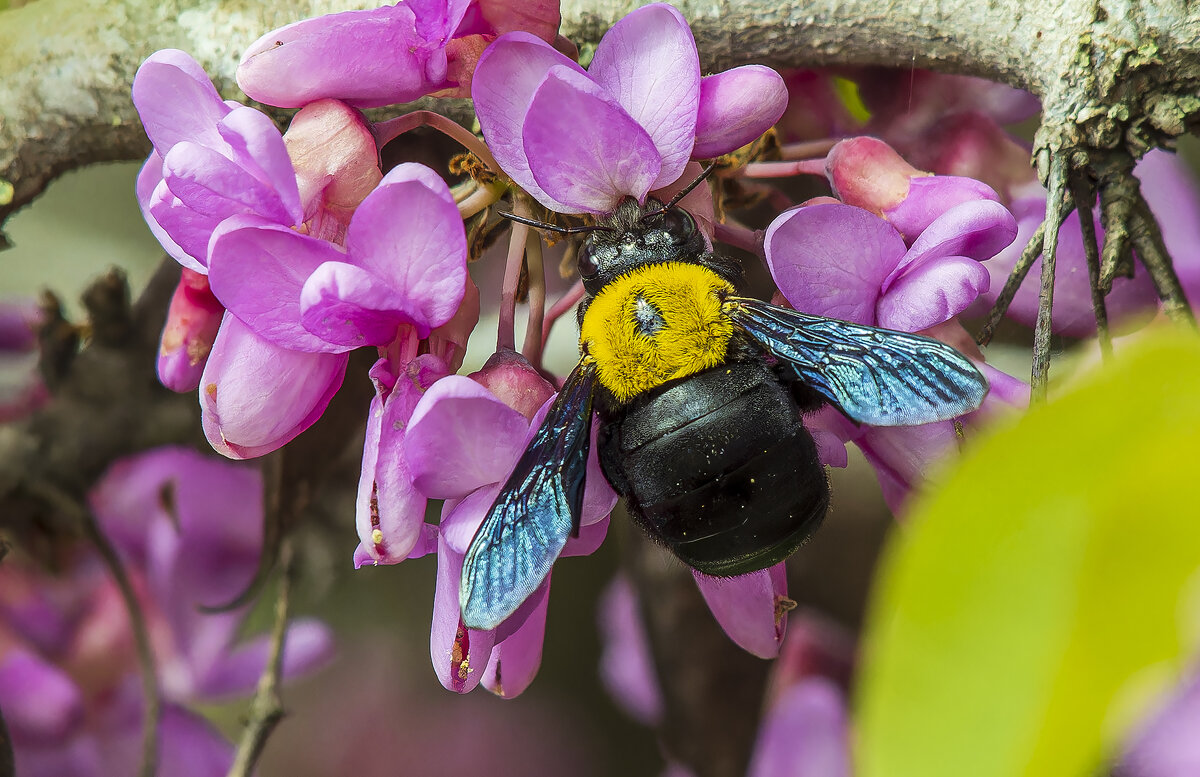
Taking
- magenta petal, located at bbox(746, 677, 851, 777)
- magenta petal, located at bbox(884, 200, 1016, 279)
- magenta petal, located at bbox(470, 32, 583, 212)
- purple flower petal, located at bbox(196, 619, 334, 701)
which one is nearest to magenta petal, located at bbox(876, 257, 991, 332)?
magenta petal, located at bbox(884, 200, 1016, 279)

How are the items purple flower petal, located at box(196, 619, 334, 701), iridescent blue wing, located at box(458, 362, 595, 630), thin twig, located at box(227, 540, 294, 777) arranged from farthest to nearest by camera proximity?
purple flower petal, located at box(196, 619, 334, 701)
thin twig, located at box(227, 540, 294, 777)
iridescent blue wing, located at box(458, 362, 595, 630)

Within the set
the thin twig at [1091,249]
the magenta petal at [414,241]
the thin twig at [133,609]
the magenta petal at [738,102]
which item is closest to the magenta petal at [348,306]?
the magenta petal at [414,241]

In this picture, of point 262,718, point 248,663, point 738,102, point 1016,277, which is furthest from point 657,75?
point 248,663

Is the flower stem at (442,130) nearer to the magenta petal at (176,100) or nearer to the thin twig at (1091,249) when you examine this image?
the magenta petal at (176,100)

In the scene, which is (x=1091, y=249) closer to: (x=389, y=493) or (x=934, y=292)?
(x=934, y=292)

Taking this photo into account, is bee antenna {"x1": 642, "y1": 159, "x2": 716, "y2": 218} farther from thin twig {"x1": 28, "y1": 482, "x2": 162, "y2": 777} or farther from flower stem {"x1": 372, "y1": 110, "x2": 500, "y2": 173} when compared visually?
thin twig {"x1": 28, "y1": 482, "x2": 162, "y2": 777}

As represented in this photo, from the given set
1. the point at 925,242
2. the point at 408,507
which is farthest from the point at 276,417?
the point at 925,242
